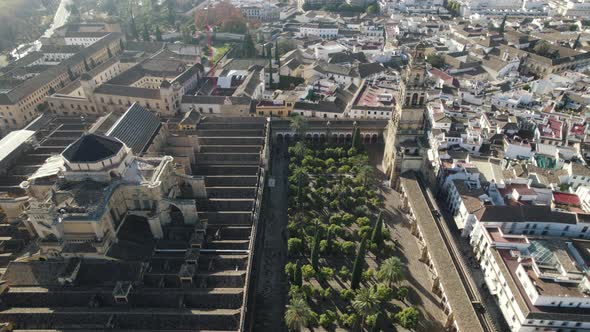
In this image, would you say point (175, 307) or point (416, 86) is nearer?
point (175, 307)

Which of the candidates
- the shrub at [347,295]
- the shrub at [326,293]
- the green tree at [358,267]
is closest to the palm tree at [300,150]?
the green tree at [358,267]

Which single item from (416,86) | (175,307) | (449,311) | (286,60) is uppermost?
(416,86)

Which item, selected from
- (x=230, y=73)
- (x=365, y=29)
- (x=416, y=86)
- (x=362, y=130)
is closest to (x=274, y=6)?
(x=365, y=29)

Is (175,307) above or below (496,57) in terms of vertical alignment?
below

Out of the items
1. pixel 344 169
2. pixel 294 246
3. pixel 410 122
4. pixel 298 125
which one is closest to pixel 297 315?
pixel 294 246

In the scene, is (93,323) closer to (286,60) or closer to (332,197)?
(332,197)

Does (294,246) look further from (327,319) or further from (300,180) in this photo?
(327,319)
